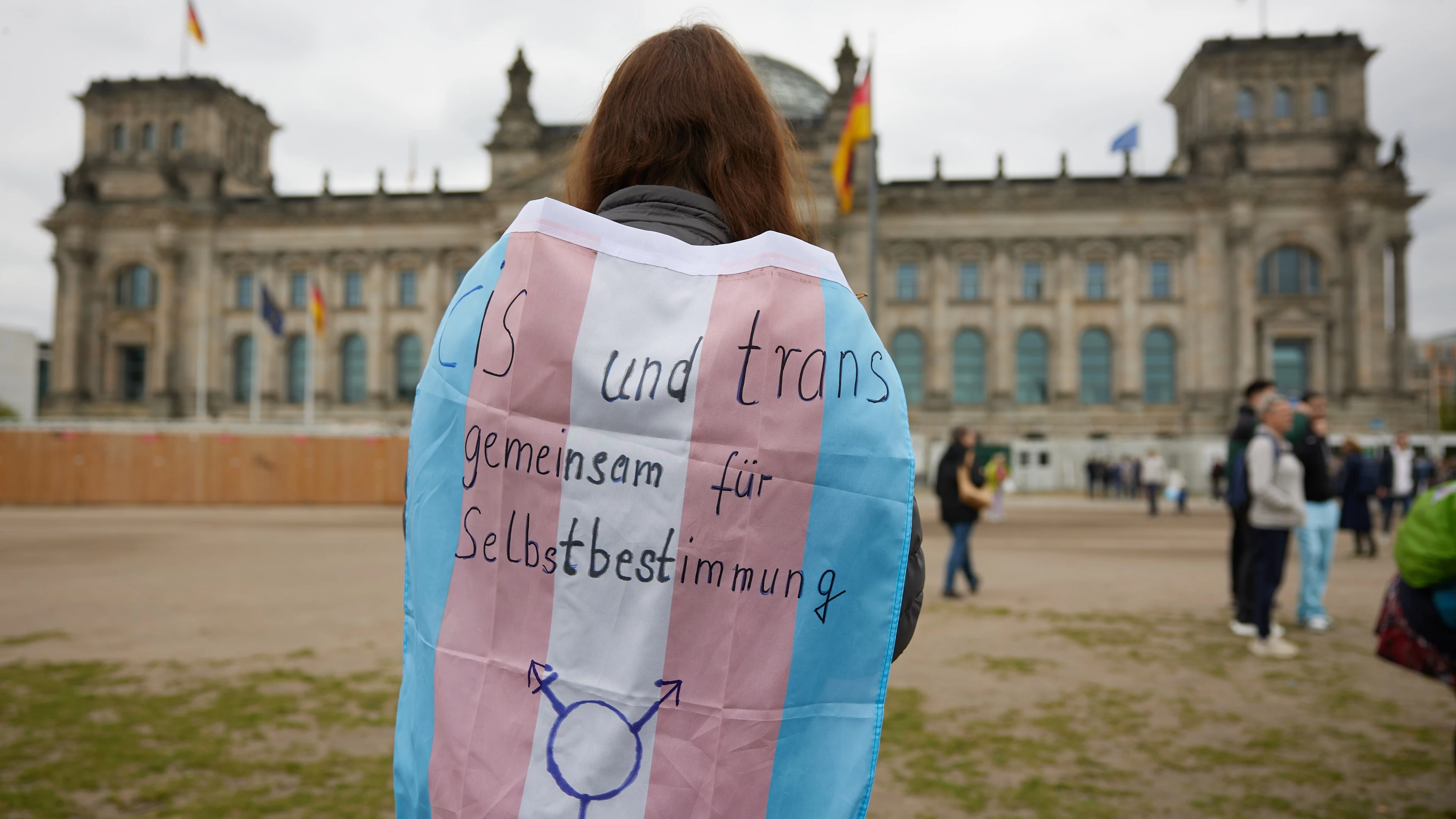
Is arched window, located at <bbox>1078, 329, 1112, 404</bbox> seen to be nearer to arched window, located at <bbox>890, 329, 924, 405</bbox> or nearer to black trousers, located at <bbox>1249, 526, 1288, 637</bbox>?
arched window, located at <bbox>890, 329, 924, 405</bbox>

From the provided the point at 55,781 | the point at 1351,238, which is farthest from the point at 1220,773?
the point at 1351,238

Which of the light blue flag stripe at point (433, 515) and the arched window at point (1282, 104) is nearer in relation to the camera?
the light blue flag stripe at point (433, 515)

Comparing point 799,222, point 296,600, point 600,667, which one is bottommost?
point 296,600

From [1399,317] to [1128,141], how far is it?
747 inches

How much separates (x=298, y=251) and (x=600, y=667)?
60426 mm

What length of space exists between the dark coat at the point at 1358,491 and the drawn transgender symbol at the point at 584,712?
1728 cm

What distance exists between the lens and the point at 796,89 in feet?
206

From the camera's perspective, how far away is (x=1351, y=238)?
48000 millimetres

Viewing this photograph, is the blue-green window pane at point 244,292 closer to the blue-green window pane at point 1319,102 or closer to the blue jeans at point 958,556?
the blue jeans at point 958,556

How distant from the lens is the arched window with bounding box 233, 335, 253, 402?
56.2 metres

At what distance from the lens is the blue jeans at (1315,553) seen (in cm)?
856

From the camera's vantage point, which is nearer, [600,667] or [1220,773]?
[600,667]

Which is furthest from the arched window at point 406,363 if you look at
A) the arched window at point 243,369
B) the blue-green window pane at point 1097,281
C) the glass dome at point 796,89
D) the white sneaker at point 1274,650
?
the white sneaker at point 1274,650

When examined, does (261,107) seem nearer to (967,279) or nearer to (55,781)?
(967,279)
